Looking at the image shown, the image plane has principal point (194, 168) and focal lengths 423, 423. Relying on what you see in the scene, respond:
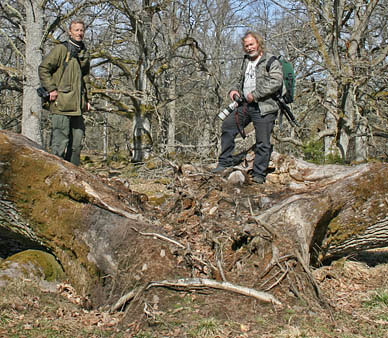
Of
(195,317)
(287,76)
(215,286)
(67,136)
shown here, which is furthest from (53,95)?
(195,317)

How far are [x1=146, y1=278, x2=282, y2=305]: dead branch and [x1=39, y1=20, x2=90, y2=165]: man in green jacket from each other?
295 centimetres

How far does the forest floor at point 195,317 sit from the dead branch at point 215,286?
5 centimetres

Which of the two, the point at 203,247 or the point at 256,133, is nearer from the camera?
the point at 203,247

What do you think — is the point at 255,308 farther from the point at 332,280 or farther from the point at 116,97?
the point at 116,97

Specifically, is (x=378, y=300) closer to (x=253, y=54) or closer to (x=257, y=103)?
(x=257, y=103)

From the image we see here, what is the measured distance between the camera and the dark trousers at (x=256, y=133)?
5398 mm

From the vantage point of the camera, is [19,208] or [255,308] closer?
[255,308]

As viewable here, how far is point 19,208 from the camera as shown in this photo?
4.14 m

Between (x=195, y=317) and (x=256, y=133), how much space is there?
303 cm

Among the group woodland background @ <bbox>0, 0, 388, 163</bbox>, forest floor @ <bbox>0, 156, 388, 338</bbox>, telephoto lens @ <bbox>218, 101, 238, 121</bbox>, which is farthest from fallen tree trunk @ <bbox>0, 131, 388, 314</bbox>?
woodland background @ <bbox>0, 0, 388, 163</bbox>

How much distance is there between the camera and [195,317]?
3.16 meters

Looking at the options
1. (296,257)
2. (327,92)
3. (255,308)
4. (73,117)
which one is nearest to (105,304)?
(255,308)

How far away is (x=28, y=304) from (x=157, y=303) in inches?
41.6

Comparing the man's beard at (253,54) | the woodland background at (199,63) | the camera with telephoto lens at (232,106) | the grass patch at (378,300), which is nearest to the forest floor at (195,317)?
the grass patch at (378,300)
